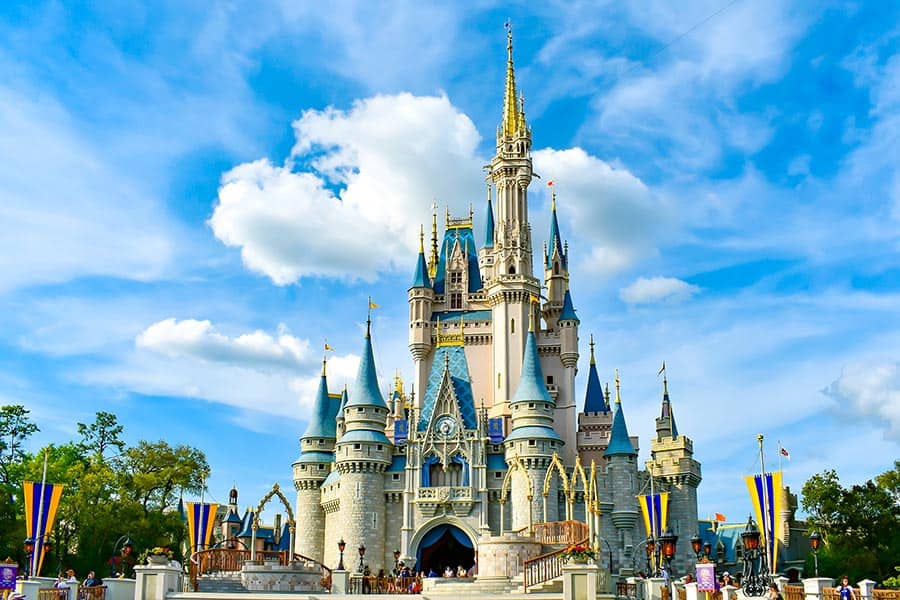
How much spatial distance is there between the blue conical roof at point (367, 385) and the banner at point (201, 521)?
1478 cm

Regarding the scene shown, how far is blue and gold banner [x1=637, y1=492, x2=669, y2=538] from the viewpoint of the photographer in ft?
158

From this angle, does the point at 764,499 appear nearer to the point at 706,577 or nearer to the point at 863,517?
the point at 706,577

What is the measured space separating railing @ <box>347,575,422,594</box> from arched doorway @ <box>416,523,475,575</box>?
14.8 meters

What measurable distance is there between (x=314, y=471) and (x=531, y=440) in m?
15.4

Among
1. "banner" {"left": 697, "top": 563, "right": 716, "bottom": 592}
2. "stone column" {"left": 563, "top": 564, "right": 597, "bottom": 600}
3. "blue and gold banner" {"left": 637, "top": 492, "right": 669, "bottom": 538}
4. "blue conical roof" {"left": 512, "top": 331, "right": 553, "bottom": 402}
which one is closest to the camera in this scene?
"banner" {"left": 697, "top": 563, "right": 716, "bottom": 592}

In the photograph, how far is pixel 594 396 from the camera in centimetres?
6644

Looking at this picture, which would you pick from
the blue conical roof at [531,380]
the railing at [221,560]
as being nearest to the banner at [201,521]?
the railing at [221,560]

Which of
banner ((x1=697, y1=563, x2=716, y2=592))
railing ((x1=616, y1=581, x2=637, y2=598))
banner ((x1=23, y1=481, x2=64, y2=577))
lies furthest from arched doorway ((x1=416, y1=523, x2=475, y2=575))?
banner ((x1=697, y1=563, x2=716, y2=592))

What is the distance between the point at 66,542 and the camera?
54906 millimetres

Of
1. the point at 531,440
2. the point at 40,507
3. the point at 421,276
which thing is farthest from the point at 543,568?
the point at 421,276

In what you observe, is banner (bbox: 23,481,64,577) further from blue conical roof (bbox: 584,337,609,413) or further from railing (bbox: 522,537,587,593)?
blue conical roof (bbox: 584,337,609,413)

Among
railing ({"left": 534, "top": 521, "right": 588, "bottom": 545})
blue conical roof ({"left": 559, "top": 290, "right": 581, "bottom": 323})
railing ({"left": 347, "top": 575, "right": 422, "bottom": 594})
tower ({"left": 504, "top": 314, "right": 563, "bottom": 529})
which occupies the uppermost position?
blue conical roof ({"left": 559, "top": 290, "right": 581, "bottom": 323})

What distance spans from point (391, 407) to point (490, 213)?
652 inches

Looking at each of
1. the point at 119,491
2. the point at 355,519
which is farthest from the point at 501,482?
the point at 119,491
